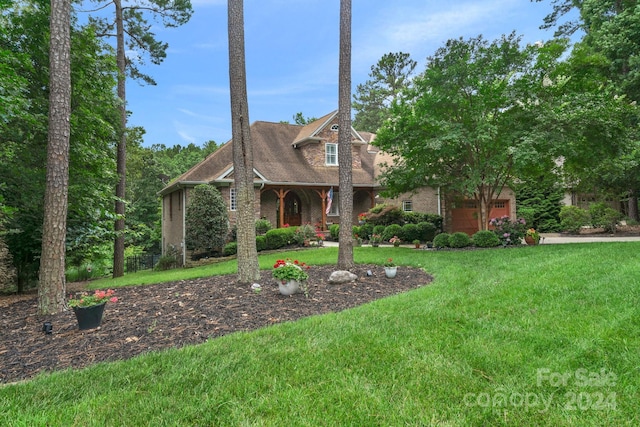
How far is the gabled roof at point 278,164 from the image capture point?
16.8 m

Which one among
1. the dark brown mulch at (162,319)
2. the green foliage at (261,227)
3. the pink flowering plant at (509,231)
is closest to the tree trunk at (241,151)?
the dark brown mulch at (162,319)

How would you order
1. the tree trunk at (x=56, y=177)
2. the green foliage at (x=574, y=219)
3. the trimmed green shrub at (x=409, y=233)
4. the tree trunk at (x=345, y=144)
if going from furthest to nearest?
the green foliage at (x=574, y=219), the trimmed green shrub at (x=409, y=233), the tree trunk at (x=345, y=144), the tree trunk at (x=56, y=177)

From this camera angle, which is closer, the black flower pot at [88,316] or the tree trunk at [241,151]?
the black flower pot at [88,316]

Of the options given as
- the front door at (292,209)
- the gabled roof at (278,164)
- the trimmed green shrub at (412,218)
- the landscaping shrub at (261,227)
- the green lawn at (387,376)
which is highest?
the gabled roof at (278,164)

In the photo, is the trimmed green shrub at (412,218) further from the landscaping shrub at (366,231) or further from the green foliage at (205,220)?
the green foliage at (205,220)

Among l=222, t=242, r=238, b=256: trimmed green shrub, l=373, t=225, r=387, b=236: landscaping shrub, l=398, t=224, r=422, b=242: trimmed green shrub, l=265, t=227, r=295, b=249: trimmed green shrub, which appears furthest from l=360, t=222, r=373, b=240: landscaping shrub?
l=222, t=242, r=238, b=256: trimmed green shrub

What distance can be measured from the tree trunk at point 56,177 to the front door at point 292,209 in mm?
15612

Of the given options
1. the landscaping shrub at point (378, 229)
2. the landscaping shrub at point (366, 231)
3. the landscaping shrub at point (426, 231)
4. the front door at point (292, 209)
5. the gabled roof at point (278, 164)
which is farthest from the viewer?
the front door at point (292, 209)

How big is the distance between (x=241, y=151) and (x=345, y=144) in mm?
2426

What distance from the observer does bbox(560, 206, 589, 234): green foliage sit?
694 inches

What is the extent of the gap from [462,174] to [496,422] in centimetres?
1161

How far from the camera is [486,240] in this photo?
1207 centimetres

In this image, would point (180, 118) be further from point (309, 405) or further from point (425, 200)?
point (309, 405)

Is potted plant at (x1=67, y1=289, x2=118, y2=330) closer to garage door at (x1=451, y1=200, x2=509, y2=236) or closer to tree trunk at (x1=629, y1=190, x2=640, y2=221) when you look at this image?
garage door at (x1=451, y1=200, x2=509, y2=236)
